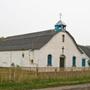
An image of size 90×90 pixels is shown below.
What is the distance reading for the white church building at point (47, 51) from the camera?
40312 millimetres

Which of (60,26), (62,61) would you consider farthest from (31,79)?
(60,26)

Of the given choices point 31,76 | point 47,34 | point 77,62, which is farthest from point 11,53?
point 31,76

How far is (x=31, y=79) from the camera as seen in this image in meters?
22.7

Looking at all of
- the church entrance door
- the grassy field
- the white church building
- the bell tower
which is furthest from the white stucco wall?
the grassy field

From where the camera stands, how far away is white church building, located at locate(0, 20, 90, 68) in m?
40.3

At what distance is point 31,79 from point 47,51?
59.5 ft

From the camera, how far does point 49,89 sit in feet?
61.3

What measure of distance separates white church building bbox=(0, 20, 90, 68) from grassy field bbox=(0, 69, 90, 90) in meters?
12.8

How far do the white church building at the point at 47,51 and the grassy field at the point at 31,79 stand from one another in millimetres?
12805

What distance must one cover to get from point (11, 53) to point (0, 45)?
7.29 metres

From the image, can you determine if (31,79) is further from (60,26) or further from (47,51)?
(60,26)

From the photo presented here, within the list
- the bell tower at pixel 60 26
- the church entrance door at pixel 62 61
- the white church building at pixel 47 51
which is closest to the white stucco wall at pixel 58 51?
the white church building at pixel 47 51

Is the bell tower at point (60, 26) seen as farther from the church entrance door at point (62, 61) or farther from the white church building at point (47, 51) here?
the church entrance door at point (62, 61)

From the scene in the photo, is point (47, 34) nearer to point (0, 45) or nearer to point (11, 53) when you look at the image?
point (11, 53)
